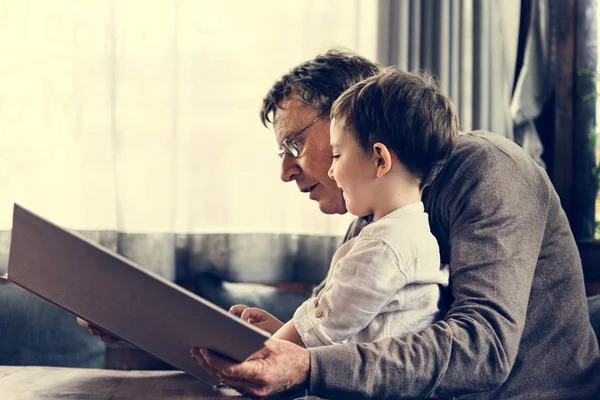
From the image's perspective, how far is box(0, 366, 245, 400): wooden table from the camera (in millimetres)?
1293

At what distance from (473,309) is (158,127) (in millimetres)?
1602

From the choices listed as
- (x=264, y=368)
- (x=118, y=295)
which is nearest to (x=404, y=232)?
(x=264, y=368)

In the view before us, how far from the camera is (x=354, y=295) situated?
1224 mm

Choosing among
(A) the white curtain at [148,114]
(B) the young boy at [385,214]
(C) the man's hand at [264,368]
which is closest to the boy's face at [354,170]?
(B) the young boy at [385,214]

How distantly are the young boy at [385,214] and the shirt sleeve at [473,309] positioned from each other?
0.05 m

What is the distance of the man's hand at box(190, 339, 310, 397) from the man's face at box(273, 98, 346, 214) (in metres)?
0.72

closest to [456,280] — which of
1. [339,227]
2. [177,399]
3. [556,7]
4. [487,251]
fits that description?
[487,251]

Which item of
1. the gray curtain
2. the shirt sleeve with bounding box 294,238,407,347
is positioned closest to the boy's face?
the shirt sleeve with bounding box 294,238,407,347

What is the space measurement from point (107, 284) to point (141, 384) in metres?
0.45

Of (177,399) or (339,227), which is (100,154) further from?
(177,399)

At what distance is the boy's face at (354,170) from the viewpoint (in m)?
1.37

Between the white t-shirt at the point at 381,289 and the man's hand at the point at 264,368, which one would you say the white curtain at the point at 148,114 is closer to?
the white t-shirt at the point at 381,289

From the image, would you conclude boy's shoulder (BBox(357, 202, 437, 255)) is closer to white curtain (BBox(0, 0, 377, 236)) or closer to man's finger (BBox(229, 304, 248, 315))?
man's finger (BBox(229, 304, 248, 315))

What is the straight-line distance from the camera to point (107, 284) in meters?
1.01
